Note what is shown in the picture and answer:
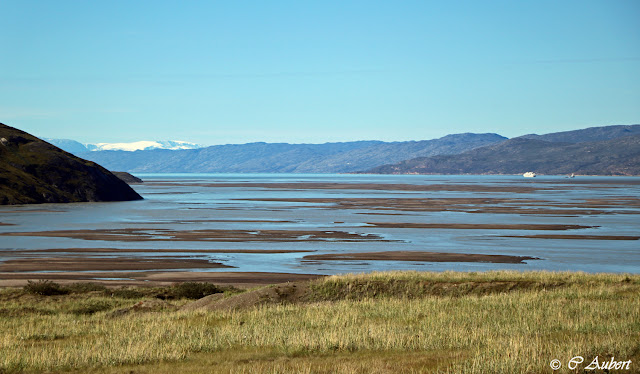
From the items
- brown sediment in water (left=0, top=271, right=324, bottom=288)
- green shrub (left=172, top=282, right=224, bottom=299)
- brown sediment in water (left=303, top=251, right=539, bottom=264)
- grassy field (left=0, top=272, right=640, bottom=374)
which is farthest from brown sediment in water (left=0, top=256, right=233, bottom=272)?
green shrub (left=172, top=282, right=224, bottom=299)

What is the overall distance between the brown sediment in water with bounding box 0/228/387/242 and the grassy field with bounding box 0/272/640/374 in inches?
985

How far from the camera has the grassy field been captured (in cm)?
1642

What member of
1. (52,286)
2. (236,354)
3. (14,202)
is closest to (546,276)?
(236,354)

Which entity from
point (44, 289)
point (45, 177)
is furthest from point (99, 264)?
point (45, 177)

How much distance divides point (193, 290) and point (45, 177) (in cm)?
9608

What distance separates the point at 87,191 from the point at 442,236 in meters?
79.4

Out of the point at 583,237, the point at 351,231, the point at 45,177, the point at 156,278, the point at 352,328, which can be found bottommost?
the point at 156,278

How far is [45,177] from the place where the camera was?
394ft

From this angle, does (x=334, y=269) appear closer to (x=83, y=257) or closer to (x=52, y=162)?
(x=83, y=257)

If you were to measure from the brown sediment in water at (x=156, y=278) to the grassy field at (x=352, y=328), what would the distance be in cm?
451

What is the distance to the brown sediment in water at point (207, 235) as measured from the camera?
2279 inches

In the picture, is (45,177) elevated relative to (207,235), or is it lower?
elevated

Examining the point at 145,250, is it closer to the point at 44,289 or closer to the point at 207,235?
the point at 207,235

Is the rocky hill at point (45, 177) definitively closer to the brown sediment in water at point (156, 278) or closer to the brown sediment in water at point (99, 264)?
the brown sediment in water at point (99, 264)
